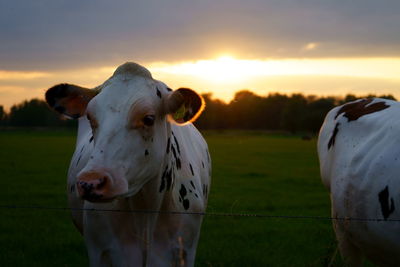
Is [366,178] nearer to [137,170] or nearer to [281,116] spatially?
[137,170]

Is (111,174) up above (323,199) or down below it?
above

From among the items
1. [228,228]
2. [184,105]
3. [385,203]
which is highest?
[184,105]

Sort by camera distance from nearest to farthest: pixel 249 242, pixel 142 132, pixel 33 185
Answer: pixel 142 132, pixel 249 242, pixel 33 185

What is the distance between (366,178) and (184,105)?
205cm

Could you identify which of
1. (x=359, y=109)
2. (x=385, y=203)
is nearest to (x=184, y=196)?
(x=385, y=203)

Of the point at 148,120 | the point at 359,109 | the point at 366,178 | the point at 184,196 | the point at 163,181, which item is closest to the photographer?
the point at 148,120

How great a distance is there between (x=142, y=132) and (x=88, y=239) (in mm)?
1101

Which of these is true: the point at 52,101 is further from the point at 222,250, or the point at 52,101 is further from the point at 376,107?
the point at 222,250

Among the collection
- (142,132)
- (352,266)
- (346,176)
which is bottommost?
(352,266)

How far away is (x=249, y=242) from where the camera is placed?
8.08 metres

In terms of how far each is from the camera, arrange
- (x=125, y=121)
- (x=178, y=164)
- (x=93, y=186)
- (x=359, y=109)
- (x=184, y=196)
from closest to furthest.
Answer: (x=93, y=186) < (x=125, y=121) < (x=184, y=196) < (x=178, y=164) < (x=359, y=109)

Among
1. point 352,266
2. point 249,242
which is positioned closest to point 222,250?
point 249,242

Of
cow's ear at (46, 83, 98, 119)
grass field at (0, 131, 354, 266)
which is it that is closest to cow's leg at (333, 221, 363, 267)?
grass field at (0, 131, 354, 266)

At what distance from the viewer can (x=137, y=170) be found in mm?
3568
